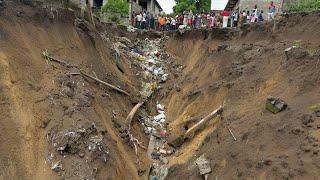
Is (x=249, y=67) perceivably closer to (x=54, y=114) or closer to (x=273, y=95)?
(x=273, y=95)

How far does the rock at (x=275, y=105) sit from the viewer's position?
12102mm

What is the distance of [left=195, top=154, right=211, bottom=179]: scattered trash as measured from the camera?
39.4ft

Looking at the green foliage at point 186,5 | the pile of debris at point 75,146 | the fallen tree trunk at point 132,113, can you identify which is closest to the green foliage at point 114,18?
the green foliage at point 186,5

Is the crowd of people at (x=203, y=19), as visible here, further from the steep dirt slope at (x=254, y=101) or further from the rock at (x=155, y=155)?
the rock at (x=155, y=155)

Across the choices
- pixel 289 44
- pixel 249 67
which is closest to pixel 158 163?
pixel 249 67

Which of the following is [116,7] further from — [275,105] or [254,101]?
[275,105]

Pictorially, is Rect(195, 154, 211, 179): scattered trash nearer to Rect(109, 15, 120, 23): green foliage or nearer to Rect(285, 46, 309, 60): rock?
Rect(285, 46, 309, 60): rock

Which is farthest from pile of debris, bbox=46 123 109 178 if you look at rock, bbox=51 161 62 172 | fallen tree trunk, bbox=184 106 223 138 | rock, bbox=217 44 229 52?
rock, bbox=217 44 229 52

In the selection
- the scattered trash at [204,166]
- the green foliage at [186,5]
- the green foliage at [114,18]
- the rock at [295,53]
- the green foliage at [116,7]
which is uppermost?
the green foliage at [186,5]

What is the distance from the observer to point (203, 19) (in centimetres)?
2689

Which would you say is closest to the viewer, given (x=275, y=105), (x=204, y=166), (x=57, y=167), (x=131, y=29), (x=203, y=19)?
(x=57, y=167)

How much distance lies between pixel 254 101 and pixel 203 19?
45.2 feet

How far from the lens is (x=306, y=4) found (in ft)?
63.5

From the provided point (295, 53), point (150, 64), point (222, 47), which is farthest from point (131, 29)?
point (295, 53)
